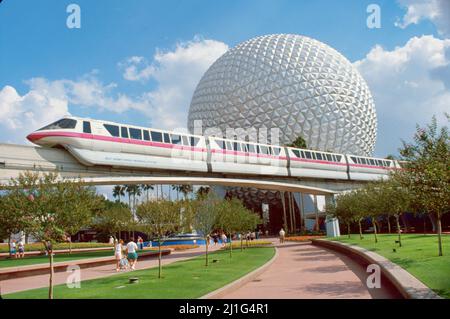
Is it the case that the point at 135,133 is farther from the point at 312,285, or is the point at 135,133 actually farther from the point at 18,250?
the point at 312,285

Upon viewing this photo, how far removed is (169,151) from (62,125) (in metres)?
7.86

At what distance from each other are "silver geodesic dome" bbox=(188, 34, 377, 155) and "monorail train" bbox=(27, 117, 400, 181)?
17661mm

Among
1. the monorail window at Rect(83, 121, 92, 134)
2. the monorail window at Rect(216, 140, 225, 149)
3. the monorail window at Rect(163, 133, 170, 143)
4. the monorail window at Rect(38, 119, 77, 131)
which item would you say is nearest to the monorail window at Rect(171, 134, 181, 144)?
the monorail window at Rect(163, 133, 170, 143)

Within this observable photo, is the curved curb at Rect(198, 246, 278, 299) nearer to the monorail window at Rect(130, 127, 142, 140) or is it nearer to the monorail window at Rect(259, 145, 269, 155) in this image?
the monorail window at Rect(130, 127, 142, 140)

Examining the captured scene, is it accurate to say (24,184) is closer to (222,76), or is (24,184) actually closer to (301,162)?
(301,162)

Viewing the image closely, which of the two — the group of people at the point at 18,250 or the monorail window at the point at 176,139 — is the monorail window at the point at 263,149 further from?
the group of people at the point at 18,250

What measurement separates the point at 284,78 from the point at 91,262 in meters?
47.3

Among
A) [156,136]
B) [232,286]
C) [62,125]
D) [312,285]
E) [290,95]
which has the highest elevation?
[290,95]

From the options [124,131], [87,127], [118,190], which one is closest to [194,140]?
[124,131]

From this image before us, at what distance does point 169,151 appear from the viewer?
95.5 feet

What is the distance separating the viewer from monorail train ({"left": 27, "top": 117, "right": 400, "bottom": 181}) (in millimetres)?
24094

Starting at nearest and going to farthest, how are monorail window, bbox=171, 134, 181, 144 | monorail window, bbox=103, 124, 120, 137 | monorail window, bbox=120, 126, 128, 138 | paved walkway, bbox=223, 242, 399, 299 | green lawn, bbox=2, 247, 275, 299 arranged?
paved walkway, bbox=223, 242, 399, 299 → green lawn, bbox=2, 247, 275, 299 → monorail window, bbox=103, 124, 120, 137 → monorail window, bbox=120, 126, 128, 138 → monorail window, bbox=171, 134, 181, 144

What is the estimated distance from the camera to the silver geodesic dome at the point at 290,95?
206ft

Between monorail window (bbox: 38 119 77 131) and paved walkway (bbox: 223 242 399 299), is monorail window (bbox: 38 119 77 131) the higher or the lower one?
the higher one
